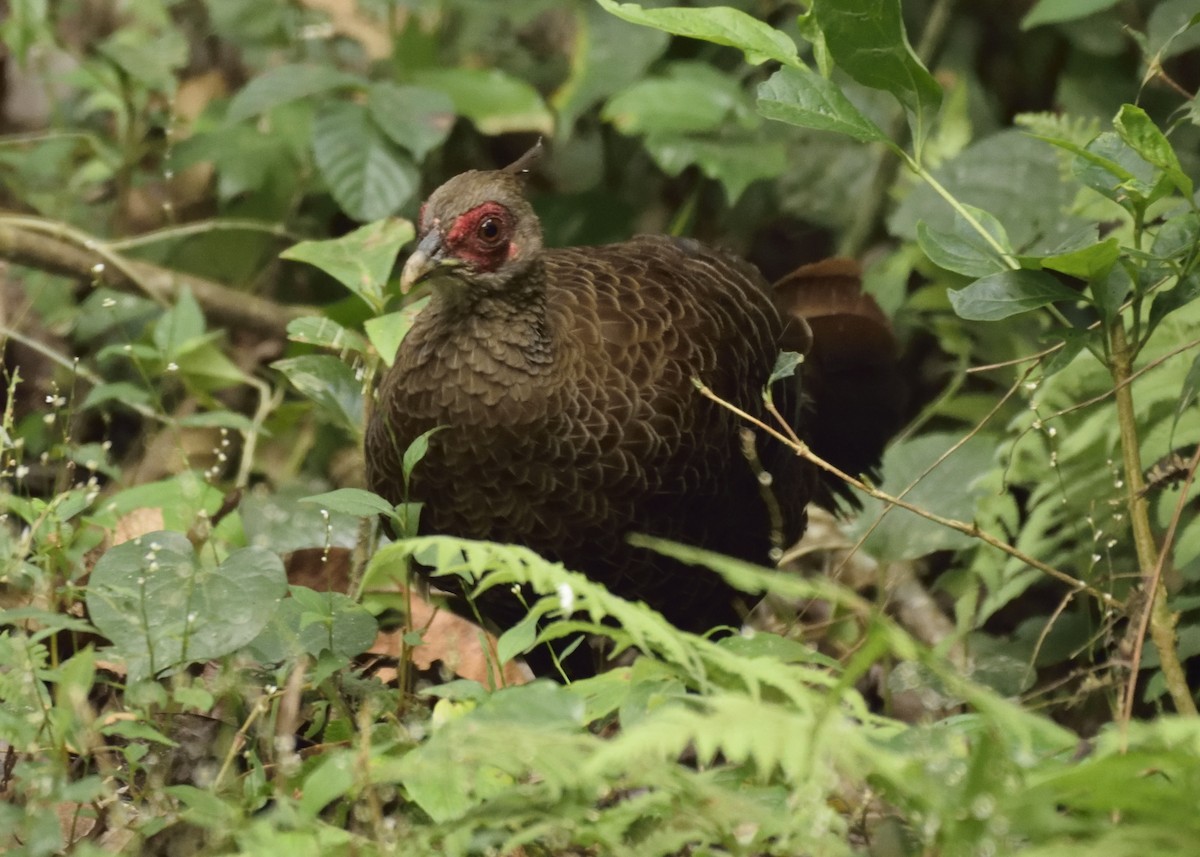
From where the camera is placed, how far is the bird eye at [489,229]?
259 centimetres

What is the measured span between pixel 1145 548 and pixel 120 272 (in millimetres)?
2719


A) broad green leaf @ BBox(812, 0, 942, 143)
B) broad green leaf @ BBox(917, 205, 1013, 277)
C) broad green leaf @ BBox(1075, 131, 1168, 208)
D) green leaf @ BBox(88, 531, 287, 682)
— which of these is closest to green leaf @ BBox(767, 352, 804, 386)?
broad green leaf @ BBox(917, 205, 1013, 277)

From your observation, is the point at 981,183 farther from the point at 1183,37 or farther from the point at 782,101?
the point at 782,101

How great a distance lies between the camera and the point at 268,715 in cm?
214

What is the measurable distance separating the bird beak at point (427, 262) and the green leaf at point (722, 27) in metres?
0.63

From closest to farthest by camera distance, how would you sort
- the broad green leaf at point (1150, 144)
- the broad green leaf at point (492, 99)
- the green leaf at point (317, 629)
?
the broad green leaf at point (1150, 144), the green leaf at point (317, 629), the broad green leaf at point (492, 99)

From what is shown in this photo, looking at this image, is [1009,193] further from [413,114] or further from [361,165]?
[361,165]

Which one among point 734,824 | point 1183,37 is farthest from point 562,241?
point 734,824

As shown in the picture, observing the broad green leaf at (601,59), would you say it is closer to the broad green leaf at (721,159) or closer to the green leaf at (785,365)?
the broad green leaf at (721,159)

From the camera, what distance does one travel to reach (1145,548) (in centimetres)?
221

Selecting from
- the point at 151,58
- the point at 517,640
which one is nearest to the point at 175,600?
the point at 517,640

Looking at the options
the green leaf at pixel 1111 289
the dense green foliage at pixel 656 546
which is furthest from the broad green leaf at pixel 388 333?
the green leaf at pixel 1111 289

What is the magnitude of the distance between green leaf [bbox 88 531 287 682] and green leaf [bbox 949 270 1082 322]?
1.06 meters

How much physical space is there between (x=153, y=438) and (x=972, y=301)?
218cm
